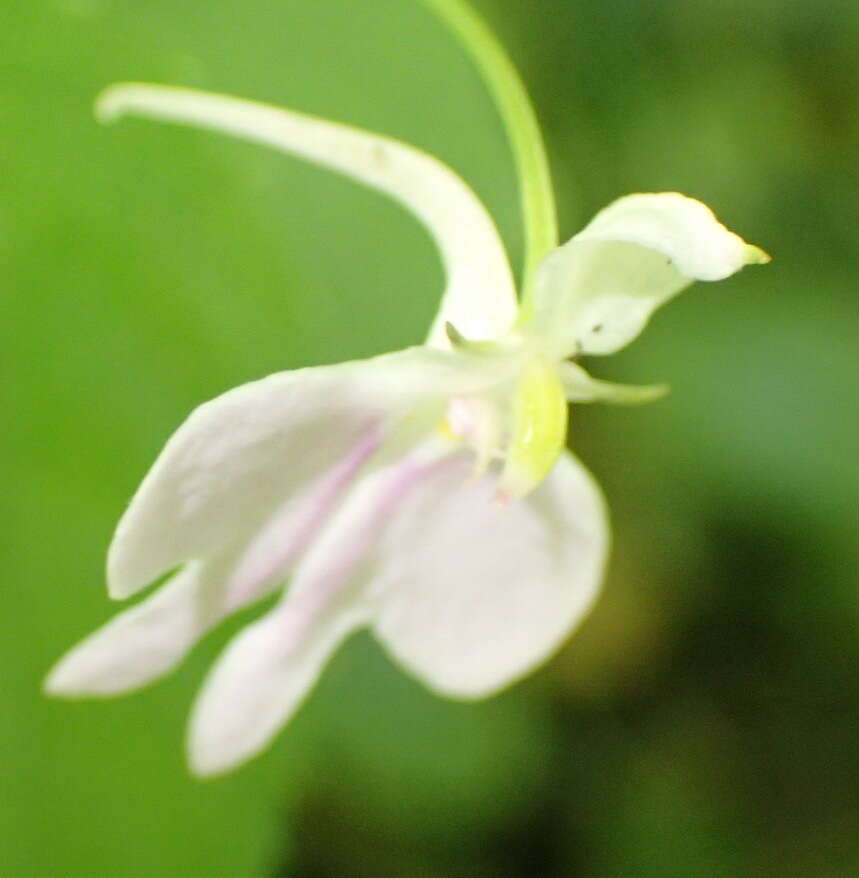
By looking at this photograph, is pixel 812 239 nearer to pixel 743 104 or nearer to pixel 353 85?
pixel 743 104

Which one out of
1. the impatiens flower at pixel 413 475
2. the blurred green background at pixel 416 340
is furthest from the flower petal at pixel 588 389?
the blurred green background at pixel 416 340

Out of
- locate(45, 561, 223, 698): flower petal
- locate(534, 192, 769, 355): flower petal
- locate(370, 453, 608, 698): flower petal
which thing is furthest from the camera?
locate(370, 453, 608, 698): flower petal

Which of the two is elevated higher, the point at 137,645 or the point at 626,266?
the point at 626,266

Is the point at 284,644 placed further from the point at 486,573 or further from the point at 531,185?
the point at 531,185

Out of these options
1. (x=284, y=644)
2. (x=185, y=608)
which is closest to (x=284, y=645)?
(x=284, y=644)

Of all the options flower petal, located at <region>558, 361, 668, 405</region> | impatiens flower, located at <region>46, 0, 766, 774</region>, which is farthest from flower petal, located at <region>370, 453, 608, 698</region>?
flower petal, located at <region>558, 361, 668, 405</region>

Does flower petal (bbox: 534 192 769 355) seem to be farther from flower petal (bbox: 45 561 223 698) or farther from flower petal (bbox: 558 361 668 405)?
flower petal (bbox: 45 561 223 698)
